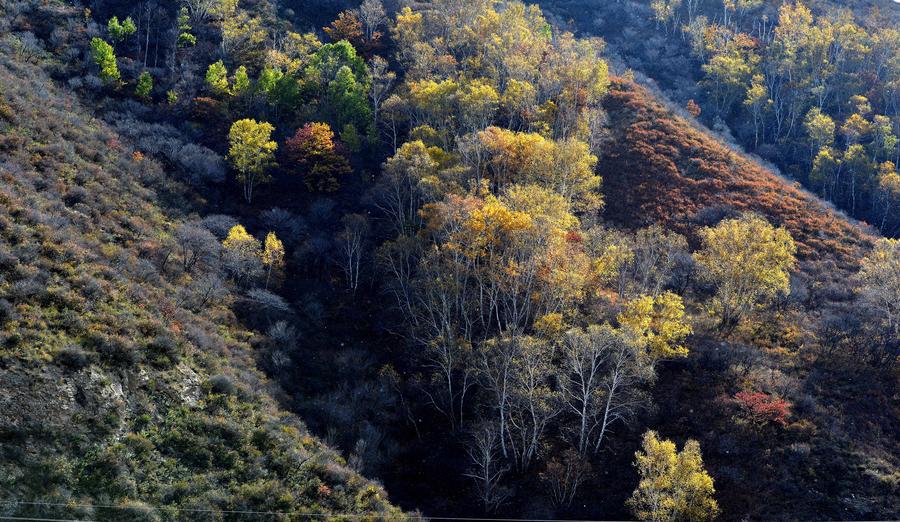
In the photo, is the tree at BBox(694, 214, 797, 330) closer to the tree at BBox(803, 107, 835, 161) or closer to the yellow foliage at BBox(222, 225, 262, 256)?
the yellow foliage at BBox(222, 225, 262, 256)

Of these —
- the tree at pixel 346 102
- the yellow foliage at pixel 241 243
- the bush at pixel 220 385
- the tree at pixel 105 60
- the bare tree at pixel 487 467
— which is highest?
the tree at pixel 105 60

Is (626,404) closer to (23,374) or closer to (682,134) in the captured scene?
(23,374)

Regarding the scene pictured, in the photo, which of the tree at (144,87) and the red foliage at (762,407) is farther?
the tree at (144,87)

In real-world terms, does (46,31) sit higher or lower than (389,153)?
higher

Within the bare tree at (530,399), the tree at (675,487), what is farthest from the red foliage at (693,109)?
the tree at (675,487)

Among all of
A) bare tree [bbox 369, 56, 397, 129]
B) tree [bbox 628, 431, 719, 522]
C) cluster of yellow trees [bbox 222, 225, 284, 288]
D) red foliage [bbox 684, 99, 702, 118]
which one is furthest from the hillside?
red foliage [bbox 684, 99, 702, 118]

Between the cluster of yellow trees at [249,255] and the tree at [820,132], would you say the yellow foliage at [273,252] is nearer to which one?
the cluster of yellow trees at [249,255]

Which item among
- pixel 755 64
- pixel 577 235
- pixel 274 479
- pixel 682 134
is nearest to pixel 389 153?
pixel 577 235

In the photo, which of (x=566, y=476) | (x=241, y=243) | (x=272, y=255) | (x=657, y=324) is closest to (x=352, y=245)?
(x=272, y=255)
